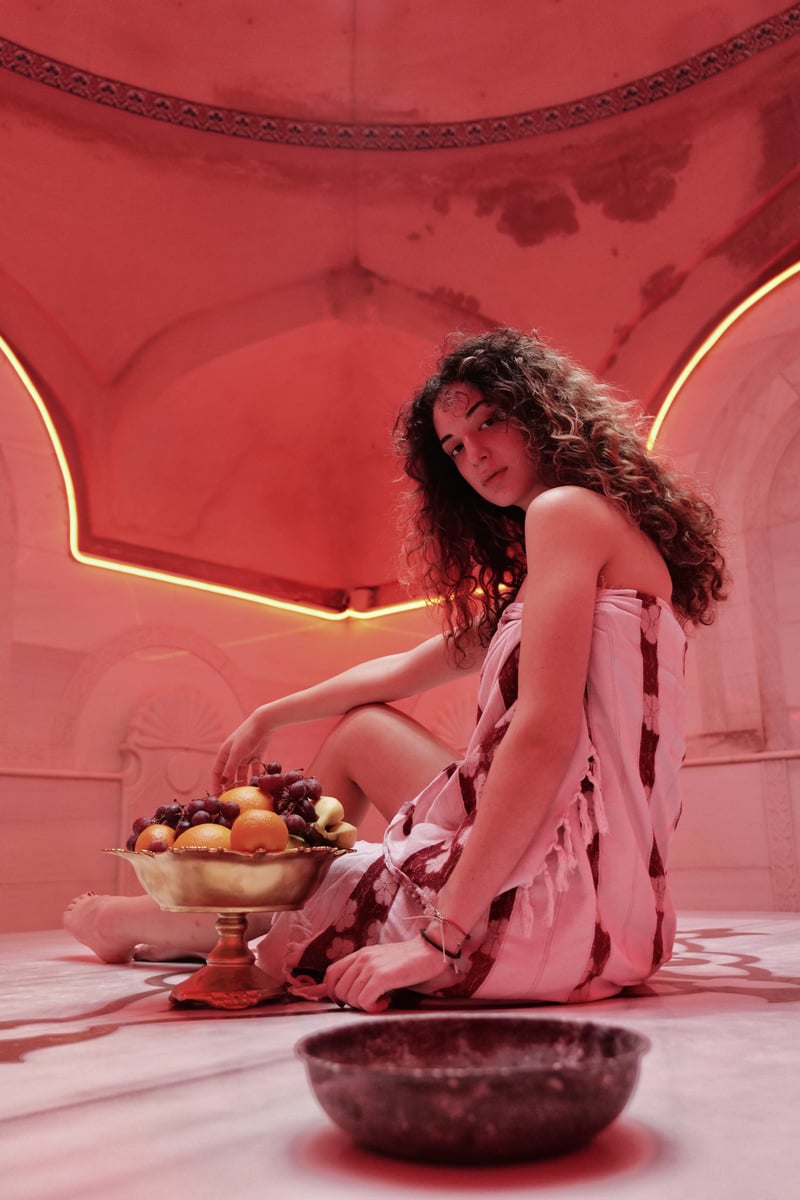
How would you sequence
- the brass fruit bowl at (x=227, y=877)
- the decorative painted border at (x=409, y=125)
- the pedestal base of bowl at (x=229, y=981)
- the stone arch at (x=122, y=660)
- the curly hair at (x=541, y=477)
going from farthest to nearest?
the stone arch at (x=122, y=660), the decorative painted border at (x=409, y=125), the curly hair at (x=541, y=477), the pedestal base of bowl at (x=229, y=981), the brass fruit bowl at (x=227, y=877)

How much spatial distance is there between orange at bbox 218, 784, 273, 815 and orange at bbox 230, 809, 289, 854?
0.23ft

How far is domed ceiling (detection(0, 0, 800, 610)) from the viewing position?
509 centimetres

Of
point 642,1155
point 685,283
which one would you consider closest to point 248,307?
point 685,283

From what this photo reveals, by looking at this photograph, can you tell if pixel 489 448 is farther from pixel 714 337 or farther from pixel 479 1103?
pixel 714 337

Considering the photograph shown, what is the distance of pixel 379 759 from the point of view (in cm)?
223

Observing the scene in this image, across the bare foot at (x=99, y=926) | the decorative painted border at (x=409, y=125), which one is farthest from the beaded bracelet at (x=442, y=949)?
the decorative painted border at (x=409, y=125)

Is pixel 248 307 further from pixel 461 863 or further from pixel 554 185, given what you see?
pixel 461 863

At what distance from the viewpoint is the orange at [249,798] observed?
191 centimetres

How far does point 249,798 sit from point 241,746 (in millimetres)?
442

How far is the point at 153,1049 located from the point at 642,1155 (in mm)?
846

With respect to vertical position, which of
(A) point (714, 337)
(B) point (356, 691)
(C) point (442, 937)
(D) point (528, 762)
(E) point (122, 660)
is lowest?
(C) point (442, 937)

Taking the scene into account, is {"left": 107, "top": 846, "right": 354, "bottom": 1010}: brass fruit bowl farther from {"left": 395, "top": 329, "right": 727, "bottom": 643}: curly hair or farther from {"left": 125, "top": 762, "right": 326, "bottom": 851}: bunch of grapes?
{"left": 395, "top": 329, "right": 727, "bottom": 643}: curly hair

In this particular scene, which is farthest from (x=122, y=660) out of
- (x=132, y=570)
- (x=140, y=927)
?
(x=140, y=927)

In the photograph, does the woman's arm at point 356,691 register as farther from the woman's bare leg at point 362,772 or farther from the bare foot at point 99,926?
the bare foot at point 99,926
